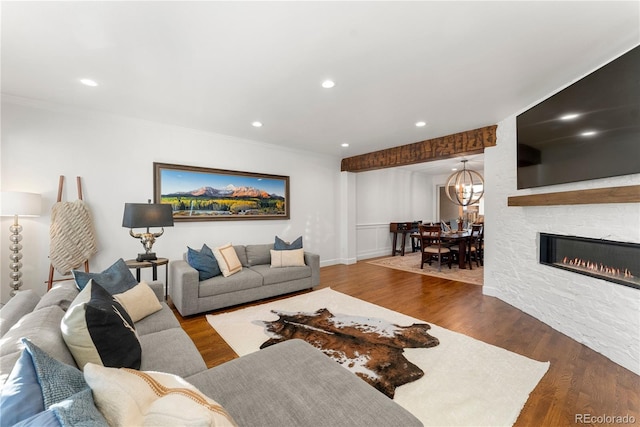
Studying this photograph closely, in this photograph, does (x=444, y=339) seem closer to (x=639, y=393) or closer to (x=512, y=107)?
(x=639, y=393)

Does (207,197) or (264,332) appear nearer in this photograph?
(264,332)

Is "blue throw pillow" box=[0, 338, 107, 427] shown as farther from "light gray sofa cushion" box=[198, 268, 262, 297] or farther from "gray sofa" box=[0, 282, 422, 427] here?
"light gray sofa cushion" box=[198, 268, 262, 297]

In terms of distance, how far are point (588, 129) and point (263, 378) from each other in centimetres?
332

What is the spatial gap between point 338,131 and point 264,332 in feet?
9.88

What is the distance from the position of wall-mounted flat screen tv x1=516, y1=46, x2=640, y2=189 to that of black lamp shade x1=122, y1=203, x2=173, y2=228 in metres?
4.37

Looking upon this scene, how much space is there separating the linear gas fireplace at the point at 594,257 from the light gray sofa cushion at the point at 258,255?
3618 mm

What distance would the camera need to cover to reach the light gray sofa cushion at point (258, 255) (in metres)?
4.01

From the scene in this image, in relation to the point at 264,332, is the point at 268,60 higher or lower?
higher

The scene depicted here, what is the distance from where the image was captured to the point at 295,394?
1156 millimetres

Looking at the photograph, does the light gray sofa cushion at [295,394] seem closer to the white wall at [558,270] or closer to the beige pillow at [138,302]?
the beige pillow at [138,302]

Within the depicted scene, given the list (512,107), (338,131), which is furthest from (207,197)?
(512,107)

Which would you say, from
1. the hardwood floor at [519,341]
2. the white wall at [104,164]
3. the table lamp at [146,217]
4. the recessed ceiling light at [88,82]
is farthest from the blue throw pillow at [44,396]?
the white wall at [104,164]

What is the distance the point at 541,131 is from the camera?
2.88m

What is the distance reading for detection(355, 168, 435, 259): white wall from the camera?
22.5ft
